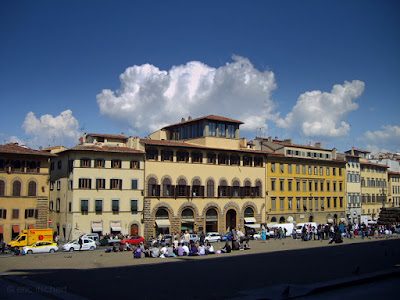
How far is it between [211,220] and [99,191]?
1639cm

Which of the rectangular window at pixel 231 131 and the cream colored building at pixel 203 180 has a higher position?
the rectangular window at pixel 231 131

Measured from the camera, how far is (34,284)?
19.1 meters

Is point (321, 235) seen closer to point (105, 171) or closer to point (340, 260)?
point (340, 260)

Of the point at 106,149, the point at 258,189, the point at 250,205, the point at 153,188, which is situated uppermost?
the point at 106,149

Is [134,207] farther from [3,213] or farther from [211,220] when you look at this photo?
[3,213]

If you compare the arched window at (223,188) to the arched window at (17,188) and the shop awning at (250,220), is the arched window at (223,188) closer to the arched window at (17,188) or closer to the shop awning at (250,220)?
the shop awning at (250,220)

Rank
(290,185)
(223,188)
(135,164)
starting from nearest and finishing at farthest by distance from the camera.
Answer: (135,164) → (223,188) → (290,185)

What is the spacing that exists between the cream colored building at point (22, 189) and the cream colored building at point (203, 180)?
39.9 ft

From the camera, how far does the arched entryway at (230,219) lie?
62.6 meters

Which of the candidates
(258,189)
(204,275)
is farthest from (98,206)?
(204,275)

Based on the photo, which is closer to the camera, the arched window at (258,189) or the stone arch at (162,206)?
the stone arch at (162,206)

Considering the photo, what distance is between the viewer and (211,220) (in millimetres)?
60594

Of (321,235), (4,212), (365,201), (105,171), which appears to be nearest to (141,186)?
(105,171)

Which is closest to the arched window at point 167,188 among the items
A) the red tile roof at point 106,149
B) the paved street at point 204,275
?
the red tile roof at point 106,149
